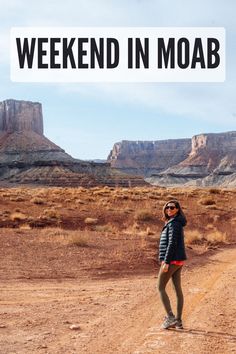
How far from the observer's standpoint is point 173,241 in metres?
7.90

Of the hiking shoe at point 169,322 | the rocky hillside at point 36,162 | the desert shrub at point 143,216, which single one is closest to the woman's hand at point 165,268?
the hiking shoe at point 169,322

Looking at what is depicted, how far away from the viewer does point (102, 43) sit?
2448 centimetres

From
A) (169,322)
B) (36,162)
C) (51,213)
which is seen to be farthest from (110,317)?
(36,162)

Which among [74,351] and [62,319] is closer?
[74,351]

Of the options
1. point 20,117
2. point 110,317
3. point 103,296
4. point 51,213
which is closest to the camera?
point 110,317

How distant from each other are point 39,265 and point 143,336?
7.62 metres

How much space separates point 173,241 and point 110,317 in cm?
189

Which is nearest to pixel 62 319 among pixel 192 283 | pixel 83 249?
pixel 192 283

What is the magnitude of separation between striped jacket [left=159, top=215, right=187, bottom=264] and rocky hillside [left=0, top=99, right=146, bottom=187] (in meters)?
96.5

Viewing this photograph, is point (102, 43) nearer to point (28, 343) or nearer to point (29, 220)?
point (29, 220)

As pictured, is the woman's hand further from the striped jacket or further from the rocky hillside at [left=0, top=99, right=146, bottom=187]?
the rocky hillside at [left=0, top=99, right=146, bottom=187]

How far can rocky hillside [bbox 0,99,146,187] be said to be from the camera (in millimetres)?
114625

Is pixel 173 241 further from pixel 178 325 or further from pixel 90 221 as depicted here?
pixel 90 221

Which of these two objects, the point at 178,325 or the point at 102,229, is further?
the point at 102,229
